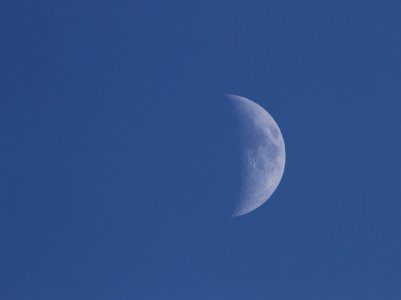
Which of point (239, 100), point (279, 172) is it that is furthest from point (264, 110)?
point (279, 172)

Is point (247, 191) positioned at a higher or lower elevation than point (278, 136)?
lower

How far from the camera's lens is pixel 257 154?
5031 mm

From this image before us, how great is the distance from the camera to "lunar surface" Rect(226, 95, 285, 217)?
4.93 m

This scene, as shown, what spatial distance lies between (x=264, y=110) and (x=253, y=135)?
337 millimetres

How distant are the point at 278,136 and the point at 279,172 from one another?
1.16ft

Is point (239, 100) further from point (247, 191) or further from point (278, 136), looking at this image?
point (247, 191)

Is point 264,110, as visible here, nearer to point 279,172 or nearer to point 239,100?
point 239,100

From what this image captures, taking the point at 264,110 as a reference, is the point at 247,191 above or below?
below

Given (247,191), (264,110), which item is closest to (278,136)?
(264,110)

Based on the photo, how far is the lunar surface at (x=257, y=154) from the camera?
4.93 m

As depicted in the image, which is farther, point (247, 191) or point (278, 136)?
point (278, 136)

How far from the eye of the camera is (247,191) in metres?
4.88

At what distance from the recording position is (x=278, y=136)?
17.1 ft

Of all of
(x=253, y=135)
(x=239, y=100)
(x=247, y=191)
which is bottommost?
(x=247, y=191)
